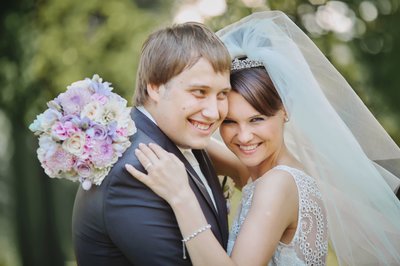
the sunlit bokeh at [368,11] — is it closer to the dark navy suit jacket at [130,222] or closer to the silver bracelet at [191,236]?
the dark navy suit jacket at [130,222]

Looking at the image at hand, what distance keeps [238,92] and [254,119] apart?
0.58 ft

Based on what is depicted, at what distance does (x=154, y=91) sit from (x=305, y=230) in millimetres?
1048

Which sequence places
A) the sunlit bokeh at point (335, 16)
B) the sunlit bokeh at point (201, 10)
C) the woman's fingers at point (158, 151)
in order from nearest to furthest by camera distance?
the woman's fingers at point (158, 151)
the sunlit bokeh at point (335, 16)
the sunlit bokeh at point (201, 10)

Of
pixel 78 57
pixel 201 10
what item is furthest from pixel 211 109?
pixel 78 57

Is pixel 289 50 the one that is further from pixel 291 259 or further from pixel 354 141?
pixel 291 259

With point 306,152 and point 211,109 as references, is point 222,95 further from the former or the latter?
point 306,152

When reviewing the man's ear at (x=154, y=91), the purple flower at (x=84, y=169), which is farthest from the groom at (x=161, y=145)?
the purple flower at (x=84, y=169)

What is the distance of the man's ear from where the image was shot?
3.07 meters

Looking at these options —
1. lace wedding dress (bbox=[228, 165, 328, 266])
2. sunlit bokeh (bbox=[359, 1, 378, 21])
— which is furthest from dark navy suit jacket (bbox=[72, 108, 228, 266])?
sunlit bokeh (bbox=[359, 1, 378, 21])

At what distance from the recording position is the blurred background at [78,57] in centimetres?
699

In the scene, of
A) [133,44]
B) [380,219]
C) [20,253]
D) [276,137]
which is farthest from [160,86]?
[20,253]

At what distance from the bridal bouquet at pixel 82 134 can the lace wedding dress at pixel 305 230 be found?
2.80ft

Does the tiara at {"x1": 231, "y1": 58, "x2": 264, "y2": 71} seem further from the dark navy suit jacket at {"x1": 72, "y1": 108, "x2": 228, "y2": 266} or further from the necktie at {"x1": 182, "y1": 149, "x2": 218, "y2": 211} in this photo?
the dark navy suit jacket at {"x1": 72, "y1": 108, "x2": 228, "y2": 266}

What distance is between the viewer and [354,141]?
11.2 feet
